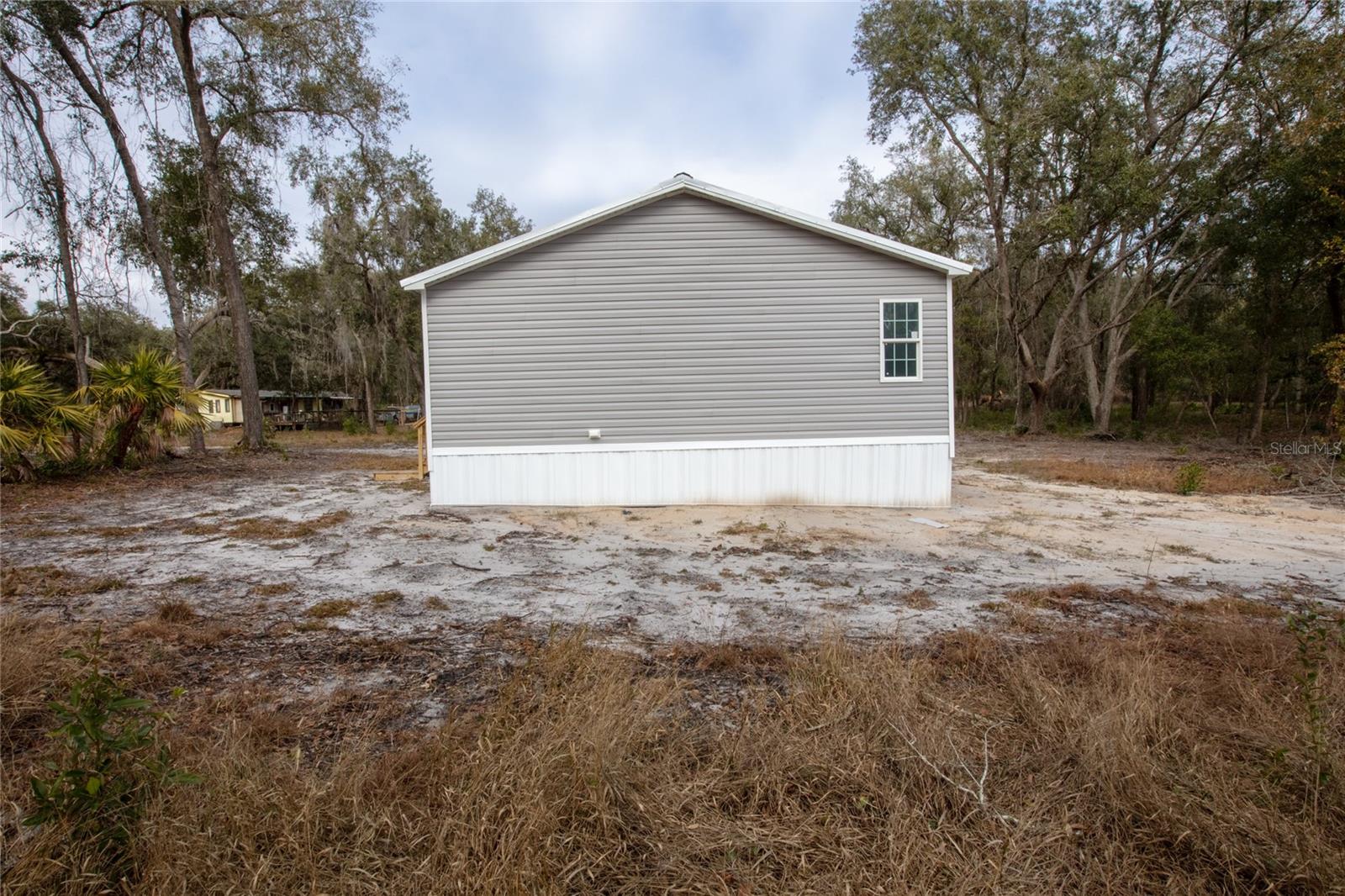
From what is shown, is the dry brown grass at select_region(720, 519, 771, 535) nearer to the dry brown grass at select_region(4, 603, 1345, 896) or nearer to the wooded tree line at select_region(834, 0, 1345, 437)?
the dry brown grass at select_region(4, 603, 1345, 896)

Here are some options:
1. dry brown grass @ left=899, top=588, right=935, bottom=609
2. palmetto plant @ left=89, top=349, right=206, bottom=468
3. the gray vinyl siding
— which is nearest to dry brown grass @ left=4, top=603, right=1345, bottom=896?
dry brown grass @ left=899, top=588, right=935, bottom=609

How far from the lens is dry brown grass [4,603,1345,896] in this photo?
191cm

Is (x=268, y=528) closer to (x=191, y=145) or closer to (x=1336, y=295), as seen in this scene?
(x=191, y=145)


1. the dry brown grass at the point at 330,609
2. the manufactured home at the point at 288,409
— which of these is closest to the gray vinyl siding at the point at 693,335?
the dry brown grass at the point at 330,609

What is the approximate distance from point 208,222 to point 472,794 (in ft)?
62.5

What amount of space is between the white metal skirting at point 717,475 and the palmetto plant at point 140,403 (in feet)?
19.4

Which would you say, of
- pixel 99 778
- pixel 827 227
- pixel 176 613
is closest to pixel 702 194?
pixel 827 227

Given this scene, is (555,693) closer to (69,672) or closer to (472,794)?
(472,794)

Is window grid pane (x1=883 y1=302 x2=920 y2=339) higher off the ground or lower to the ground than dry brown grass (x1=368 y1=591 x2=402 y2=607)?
higher

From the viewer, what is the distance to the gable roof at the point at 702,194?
351 inches

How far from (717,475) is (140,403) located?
1011cm

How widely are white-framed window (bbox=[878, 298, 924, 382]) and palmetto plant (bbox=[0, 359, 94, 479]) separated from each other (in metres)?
12.9

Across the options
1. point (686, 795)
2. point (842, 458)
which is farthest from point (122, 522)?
point (842, 458)

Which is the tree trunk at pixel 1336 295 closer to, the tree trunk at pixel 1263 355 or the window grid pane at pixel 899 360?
the tree trunk at pixel 1263 355
